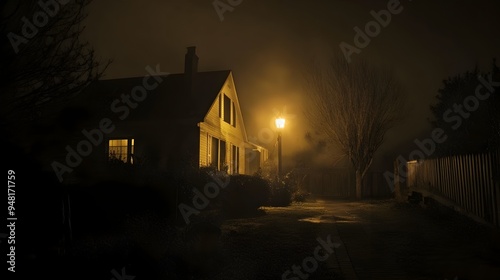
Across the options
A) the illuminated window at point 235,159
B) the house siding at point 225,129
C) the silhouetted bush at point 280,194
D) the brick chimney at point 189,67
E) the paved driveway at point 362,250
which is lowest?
the paved driveway at point 362,250

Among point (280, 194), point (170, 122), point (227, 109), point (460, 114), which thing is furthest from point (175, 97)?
Answer: point (460, 114)

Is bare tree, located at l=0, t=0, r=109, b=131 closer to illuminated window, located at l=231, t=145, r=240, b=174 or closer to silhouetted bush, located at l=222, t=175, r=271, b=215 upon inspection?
silhouetted bush, located at l=222, t=175, r=271, b=215

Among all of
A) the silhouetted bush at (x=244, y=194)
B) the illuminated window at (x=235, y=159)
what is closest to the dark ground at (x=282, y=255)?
the silhouetted bush at (x=244, y=194)

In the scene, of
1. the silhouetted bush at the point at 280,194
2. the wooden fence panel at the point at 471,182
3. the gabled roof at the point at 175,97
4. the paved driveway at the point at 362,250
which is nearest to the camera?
the paved driveway at the point at 362,250

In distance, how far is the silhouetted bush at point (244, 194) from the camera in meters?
13.8

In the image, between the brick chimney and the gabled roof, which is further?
the brick chimney

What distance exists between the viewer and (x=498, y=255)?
6219mm

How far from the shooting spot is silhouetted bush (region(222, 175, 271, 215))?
542 inches

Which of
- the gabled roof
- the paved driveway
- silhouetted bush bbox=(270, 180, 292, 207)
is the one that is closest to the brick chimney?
the gabled roof

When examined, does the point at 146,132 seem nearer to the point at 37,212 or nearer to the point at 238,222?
the point at 238,222

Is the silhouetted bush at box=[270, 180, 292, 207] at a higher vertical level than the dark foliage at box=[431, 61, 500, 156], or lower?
lower

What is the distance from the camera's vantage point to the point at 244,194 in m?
14.2

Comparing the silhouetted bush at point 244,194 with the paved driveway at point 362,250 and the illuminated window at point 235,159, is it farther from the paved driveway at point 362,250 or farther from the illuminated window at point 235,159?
the illuminated window at point 235,159

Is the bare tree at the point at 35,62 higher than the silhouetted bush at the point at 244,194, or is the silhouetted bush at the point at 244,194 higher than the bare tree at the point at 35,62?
the bare tree at the point at 35,62
